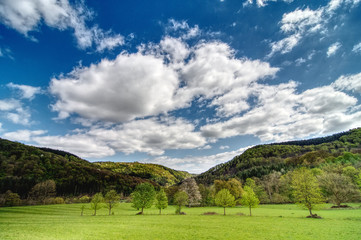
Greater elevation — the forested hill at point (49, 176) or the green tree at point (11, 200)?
the forested hill at point (49, 176)

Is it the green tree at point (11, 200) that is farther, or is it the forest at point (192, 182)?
the green tree at point (11, 200)

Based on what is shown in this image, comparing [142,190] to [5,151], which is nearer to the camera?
[142,190]

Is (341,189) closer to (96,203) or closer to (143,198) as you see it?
(143,198)

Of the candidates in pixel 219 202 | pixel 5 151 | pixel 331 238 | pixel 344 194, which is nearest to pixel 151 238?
pixel 331 238

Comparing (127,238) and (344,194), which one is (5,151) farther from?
(344,194)

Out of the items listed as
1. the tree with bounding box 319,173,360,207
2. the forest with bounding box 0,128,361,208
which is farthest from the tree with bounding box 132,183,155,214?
the tree with bounding box 319,173,360,207

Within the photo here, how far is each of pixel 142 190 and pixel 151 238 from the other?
53.5 m

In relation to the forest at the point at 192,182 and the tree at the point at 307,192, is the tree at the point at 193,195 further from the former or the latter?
the tree at the point at 307,192

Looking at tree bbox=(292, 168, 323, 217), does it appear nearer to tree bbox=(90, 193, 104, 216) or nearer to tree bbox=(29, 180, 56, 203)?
tree bbox=(90, 193, 104, 216)

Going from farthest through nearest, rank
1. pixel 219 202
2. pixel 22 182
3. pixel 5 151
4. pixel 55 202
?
pixel 5 151, pixel 22 182, pixel 55 202, pixel 219 202

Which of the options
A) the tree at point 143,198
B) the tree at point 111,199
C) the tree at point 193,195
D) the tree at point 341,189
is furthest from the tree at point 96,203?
the tree at point 341,189

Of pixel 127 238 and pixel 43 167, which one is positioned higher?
pixel 43 167

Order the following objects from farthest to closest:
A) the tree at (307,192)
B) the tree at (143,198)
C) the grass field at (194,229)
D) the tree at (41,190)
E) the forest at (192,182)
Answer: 1. the tree at (41,190)
2. the tree at (143,198)
3. the forest at (192,182)
4. the tree at (307,192)
5. the grass field at (194,229)

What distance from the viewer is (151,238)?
71.9 feet
